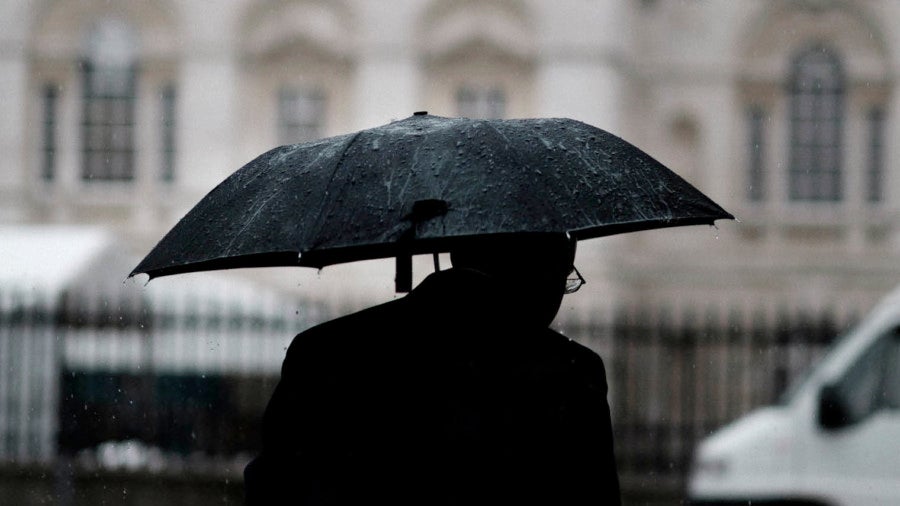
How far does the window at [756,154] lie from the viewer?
26.2m

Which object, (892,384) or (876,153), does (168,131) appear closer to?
(876,153)

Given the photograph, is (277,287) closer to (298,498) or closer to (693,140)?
(693,140)

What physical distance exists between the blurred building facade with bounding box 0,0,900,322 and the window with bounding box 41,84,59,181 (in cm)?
3

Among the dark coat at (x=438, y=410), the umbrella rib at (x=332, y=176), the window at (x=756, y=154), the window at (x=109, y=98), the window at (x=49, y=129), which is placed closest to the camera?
the dark coat at (x=438, y=410)

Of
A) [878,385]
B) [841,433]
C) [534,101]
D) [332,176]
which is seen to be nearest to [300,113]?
[534,101]

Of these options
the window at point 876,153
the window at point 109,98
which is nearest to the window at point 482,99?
the window at point 109,98

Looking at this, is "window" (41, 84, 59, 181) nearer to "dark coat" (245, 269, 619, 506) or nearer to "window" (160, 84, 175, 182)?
"window" (160, 84, 175, 182)

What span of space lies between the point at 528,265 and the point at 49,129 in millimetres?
23320

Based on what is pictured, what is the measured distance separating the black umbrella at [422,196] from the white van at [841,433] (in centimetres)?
449

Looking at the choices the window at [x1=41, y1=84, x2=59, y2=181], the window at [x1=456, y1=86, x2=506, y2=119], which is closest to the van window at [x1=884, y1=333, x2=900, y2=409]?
the window at [x1=456, y1=86, x2=506, y2=119]

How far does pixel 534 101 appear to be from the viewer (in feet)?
82.3

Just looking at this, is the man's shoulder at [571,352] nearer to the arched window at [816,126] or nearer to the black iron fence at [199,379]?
the black iron fence at [199,379]

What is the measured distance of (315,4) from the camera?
24.9m

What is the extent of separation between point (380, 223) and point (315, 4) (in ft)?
73.1
